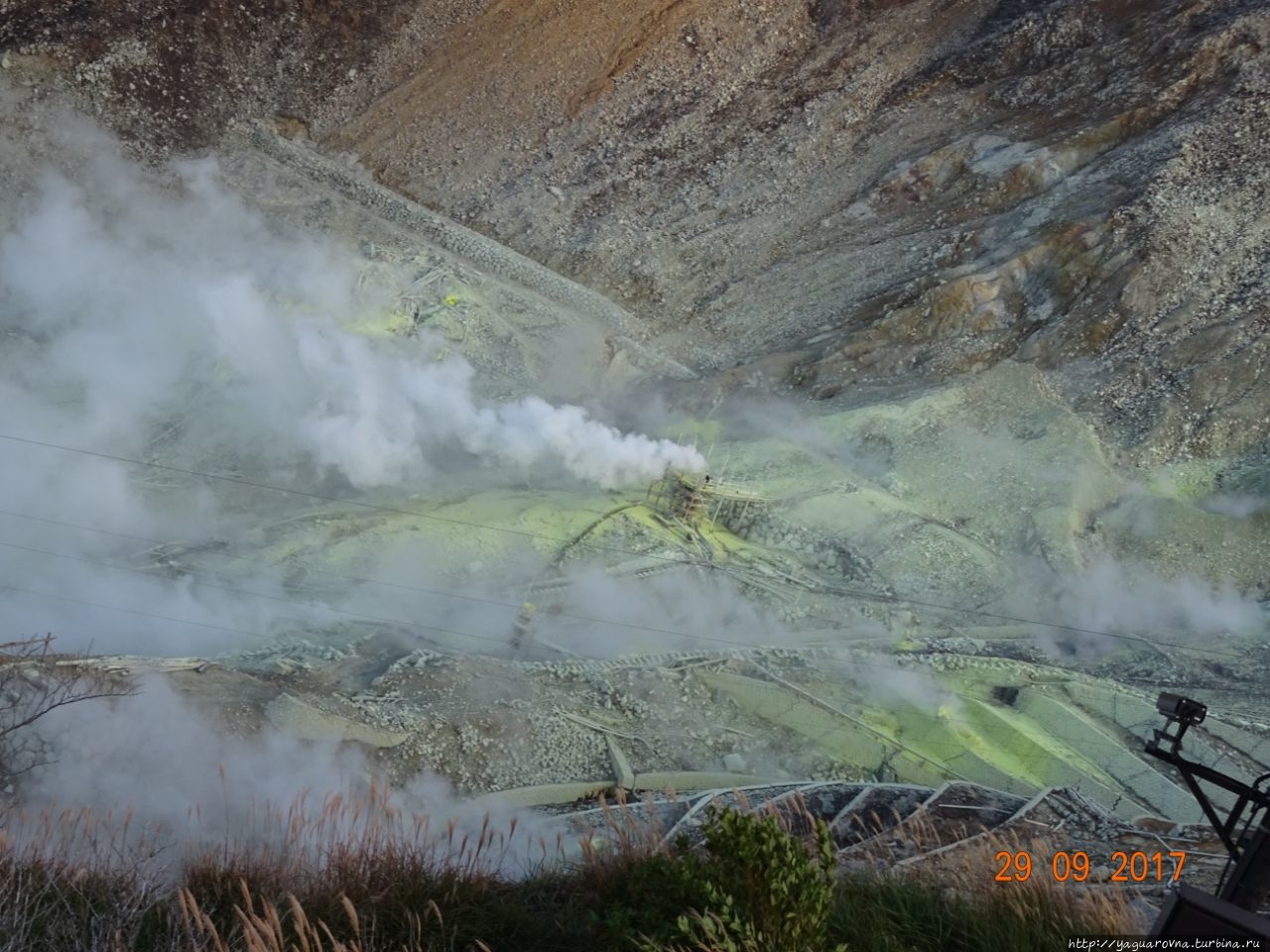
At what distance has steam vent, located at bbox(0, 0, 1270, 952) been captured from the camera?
8734mm

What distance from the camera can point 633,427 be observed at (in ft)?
56.9

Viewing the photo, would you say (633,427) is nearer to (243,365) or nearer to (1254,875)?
(243,365)

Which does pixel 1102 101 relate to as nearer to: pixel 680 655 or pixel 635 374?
pixel 635 374

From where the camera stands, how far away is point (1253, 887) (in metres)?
3.88

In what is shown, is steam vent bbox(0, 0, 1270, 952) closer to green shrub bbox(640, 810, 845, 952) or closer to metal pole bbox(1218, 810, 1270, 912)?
metal pole bbox(1218, 810, 1270, 912)

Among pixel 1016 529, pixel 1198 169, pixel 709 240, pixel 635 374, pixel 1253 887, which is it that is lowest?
pixel 1253 887

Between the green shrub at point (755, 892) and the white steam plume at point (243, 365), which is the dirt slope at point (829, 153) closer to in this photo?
the white steam plume at point (243, 365)

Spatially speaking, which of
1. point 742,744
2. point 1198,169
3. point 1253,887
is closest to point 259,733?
point 742,744

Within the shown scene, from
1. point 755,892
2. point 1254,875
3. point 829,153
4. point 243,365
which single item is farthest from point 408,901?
point 829,153

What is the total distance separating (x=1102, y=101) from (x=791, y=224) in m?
6.33
